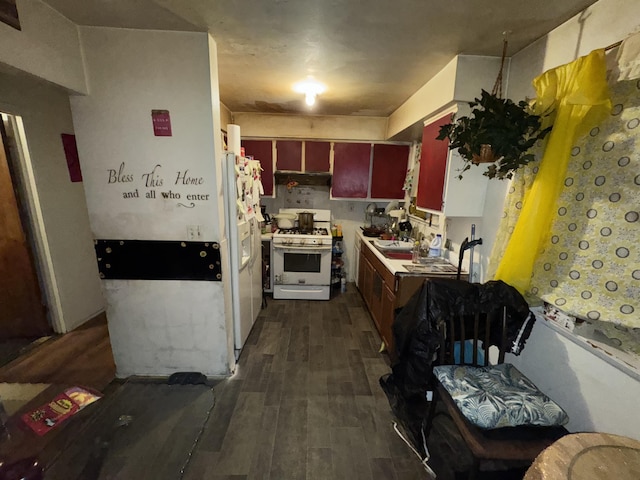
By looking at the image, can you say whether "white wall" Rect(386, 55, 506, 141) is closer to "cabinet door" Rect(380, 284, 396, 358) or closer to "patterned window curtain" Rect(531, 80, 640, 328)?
"patterned window curtain" Rect(531, 80, 640, 328)

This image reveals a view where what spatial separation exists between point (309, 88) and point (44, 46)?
1748 mm

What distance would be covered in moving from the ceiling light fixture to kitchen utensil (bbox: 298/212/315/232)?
1553 mm

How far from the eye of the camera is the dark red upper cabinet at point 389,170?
11.9 feet

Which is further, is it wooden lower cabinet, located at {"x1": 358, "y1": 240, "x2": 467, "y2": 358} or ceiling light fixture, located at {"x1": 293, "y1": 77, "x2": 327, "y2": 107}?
ceiling light fixture, located at {"x1": 293, "y1": 77, "x2": 327, "y2": 107}

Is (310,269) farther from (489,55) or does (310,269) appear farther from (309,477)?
(489,55)

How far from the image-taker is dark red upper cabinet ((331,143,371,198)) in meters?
3.64

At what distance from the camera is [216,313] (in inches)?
79.2

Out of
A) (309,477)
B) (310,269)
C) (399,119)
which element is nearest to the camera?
(309,477)

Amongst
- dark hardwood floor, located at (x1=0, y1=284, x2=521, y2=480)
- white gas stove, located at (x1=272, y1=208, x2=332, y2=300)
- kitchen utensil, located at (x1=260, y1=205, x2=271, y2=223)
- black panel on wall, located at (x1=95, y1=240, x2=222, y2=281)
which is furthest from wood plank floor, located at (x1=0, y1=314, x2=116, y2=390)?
kitchen utensil, located at (x1=260, y1=205, x2=271, y2=223)

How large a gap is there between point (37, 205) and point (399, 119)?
365 centimetres

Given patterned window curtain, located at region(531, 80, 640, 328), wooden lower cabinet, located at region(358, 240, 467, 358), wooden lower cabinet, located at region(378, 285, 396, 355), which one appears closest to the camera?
patterned window curtain, located at region(531, 80, 640, 328)

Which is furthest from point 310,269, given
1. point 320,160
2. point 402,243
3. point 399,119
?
point 399,119

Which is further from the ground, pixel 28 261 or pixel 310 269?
pixel 28 261

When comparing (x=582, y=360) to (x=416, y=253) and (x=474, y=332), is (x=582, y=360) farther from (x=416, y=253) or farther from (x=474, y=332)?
(x=416, y=253)
